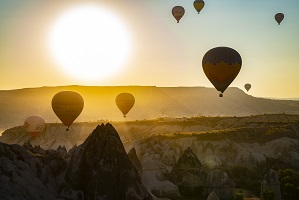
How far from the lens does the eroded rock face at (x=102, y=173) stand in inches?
1463

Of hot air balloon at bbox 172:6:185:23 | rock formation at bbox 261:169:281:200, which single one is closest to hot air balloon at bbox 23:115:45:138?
hot air balloon at bbox 172:6:185:23

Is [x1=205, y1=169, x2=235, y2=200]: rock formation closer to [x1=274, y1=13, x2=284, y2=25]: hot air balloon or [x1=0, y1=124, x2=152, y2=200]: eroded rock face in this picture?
[x1=0, y1=124, x2=152, y2=200]: eroded rock face

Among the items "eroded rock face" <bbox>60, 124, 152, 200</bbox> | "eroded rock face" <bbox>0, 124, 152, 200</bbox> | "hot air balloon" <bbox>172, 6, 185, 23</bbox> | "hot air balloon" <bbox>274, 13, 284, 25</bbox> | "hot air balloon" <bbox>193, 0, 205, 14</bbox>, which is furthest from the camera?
"hot air balloon" <bbox>274, 13, 284, 25</bbox>

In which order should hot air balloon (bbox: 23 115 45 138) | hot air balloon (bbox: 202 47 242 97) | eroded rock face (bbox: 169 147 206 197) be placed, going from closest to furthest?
eroded rock face (bbox: 169 147 206 197), hot air balloon (bbox: 202 47 242 97), hot air balloon (bbox: 23 115 45 138)

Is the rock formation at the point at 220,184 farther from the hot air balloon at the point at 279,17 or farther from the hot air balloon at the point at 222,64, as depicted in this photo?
the hot air balloon at the point at 279,17

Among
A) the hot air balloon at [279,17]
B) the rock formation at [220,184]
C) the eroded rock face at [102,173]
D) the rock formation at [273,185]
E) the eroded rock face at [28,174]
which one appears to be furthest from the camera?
the hot air balloon at [279,17]

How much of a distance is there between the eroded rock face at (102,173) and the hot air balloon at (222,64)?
33.9m

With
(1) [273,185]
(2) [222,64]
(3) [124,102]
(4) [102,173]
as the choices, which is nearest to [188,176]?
(1) [273,185]

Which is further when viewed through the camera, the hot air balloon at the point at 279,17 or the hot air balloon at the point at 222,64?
the hot air balloon at the point at 279,17

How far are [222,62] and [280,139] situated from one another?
30.6 metres

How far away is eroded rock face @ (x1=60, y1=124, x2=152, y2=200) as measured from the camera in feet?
122

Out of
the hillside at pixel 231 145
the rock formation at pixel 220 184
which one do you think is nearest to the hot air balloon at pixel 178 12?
the hillside at pixel 231 145

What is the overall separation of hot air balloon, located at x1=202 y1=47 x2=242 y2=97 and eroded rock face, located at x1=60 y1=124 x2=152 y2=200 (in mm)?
33934

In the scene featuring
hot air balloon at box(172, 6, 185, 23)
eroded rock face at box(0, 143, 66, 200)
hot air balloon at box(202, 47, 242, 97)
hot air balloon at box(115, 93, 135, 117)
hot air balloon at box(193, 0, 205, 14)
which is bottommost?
eroded rock face at box(0, 143, 66, 200)
